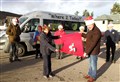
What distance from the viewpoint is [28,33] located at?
14.8 metres

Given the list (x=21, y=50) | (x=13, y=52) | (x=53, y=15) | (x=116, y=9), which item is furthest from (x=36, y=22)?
(x=116, y=9)

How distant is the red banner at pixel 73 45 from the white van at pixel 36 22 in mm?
3383

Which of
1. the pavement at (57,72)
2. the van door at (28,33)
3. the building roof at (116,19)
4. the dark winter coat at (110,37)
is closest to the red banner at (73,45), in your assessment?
the pavement at (57,72)

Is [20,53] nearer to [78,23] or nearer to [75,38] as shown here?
[75,38]

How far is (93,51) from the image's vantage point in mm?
8320

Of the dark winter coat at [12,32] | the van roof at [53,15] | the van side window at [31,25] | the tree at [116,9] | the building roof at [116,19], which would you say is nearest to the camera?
the dark winter coat at [12,32]

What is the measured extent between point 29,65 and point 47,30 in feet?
9.87

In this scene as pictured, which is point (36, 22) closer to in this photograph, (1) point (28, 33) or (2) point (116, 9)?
(1) point (28, 33)

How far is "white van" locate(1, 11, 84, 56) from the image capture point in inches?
578

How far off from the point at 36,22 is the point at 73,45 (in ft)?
17.2

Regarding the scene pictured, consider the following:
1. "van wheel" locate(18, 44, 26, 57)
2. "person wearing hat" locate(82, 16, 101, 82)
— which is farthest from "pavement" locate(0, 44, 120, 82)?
"van wheel" locate(18, 44, 26, 57)

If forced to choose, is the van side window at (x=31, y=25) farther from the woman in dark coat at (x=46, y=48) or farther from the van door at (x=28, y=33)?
the woman in dark coat at (x=46, y=48)

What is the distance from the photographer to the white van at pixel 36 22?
48.1ft

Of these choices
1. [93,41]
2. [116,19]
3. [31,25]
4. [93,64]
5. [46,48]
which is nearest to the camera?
[93,41]
